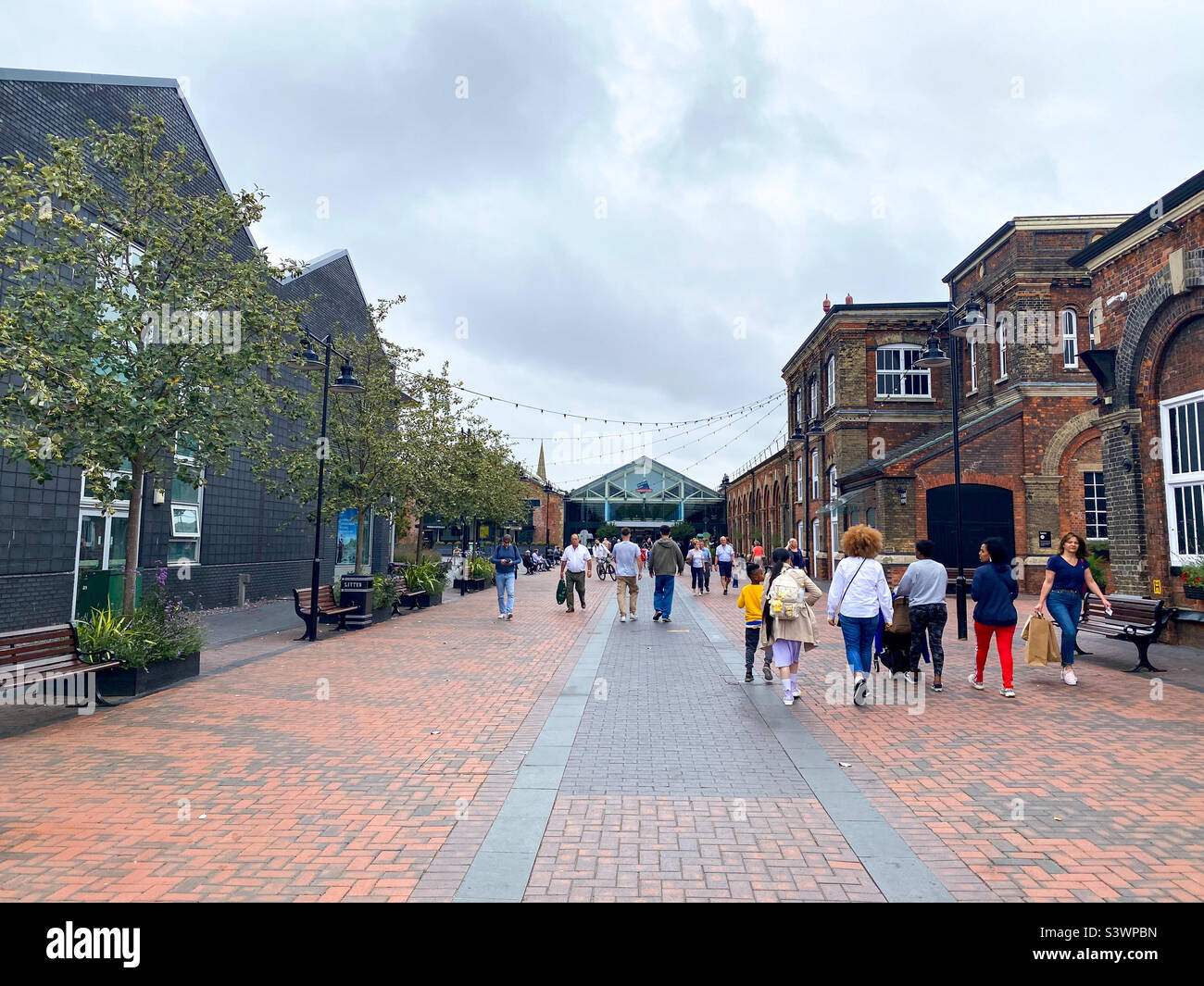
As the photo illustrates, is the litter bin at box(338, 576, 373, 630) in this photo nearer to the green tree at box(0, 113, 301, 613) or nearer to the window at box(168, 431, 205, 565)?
the window at box(168, 431, 205, 565)

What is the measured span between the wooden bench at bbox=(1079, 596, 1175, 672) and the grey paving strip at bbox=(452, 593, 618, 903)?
6875 mm

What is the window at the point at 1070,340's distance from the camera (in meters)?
21.9

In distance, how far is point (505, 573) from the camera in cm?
1484

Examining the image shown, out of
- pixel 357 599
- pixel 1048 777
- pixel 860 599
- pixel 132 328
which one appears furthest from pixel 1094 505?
pixel 132 328

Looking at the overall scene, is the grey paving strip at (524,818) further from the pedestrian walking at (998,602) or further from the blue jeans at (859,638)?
the pedestrian walking at (998,602)

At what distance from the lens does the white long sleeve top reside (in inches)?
283

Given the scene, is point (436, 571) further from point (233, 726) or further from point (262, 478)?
point (233, 726)

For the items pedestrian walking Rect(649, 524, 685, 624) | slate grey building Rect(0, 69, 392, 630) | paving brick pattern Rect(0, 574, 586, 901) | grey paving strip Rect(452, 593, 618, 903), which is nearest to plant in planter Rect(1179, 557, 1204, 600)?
pedestrian walking Rect(649, 524, 685, 624)

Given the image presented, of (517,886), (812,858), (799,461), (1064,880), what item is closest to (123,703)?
(517,886)

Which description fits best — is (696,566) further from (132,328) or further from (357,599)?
(132,328)

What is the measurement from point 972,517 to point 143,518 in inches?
854

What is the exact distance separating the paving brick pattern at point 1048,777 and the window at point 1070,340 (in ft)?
51.3

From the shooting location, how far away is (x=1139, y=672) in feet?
30.2

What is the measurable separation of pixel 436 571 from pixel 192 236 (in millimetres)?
11513
